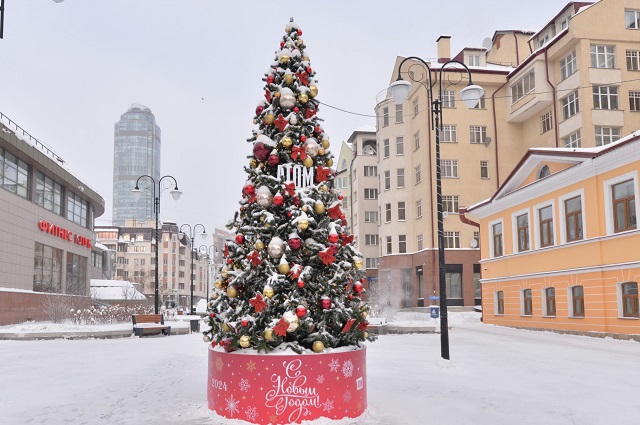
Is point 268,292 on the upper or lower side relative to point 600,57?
lower

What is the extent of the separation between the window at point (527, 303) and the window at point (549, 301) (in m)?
1.36

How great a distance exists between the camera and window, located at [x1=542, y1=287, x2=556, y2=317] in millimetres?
23986

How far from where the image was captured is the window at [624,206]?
1922 cm

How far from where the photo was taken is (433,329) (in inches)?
934

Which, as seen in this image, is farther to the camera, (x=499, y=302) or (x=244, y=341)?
(x=499, y=302)

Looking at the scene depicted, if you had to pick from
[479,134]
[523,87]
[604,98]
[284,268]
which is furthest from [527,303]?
[479,134]

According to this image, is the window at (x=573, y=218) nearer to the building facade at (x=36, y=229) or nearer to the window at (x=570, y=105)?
the window at (x=570, y=105)

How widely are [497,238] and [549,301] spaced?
559 centimetres

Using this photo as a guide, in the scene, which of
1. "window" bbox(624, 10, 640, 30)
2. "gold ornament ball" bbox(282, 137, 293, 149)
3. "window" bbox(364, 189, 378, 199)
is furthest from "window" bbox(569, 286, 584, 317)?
"window" bbox(364, 189, 378, 199)

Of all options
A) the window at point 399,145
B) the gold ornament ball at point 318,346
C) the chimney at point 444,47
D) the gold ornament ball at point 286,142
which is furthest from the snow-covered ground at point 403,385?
the chimney at point 444,47

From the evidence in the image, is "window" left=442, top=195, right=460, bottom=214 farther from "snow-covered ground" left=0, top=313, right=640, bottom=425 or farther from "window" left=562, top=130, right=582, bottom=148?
"snow-covered ground" left=0, top=313, right=640, bottom=425

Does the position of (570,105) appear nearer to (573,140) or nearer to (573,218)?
(573,140)

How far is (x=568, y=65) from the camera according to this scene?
3681 cm

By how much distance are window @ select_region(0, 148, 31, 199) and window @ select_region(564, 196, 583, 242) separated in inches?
1055
